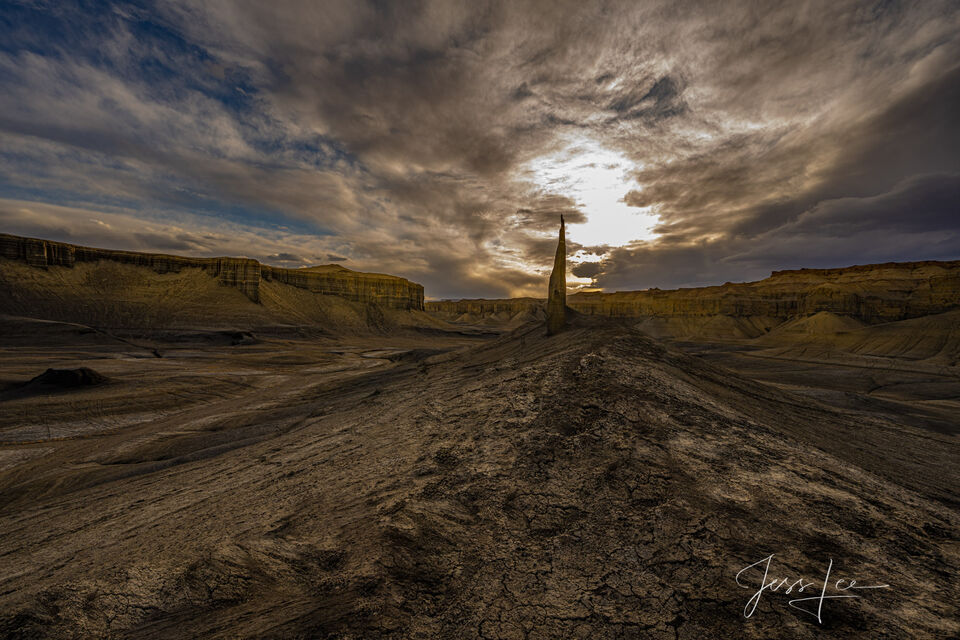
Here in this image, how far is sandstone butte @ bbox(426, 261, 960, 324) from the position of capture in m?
45.0

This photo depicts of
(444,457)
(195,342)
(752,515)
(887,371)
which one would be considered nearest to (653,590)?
(752,515)

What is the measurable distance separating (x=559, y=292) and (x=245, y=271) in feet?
179

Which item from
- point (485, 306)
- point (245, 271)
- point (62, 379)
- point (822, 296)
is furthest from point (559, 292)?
point (485, 306)

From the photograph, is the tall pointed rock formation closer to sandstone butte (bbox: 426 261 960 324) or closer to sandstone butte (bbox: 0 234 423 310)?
sandstone butte (bbox: 426 261 960 324)

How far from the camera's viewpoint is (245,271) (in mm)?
51938

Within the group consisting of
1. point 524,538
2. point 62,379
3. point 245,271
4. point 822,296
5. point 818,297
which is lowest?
point 62,379

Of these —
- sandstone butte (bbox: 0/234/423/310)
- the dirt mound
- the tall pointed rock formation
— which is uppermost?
sandstone butte (bbox: 0/234/423/310)

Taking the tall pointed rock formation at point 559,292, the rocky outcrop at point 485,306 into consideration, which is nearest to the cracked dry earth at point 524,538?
the tall pointed rock formation at point 559,292

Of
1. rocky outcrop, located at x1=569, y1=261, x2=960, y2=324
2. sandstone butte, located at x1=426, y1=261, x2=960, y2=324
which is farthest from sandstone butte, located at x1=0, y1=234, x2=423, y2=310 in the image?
rocky outcrop, located at x1=569, y1=261, x2=960, y2=324

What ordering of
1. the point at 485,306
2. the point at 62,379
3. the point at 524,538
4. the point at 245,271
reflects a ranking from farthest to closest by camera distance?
the point at 485,306, the point at 245,271, the point at 62,379, the point at 524,538

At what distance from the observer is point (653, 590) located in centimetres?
228

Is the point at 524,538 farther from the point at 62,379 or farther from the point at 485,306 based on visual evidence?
the point at 485,306

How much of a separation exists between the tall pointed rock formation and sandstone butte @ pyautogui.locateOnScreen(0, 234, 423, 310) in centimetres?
5181

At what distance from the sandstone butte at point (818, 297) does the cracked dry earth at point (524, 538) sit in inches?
1597
